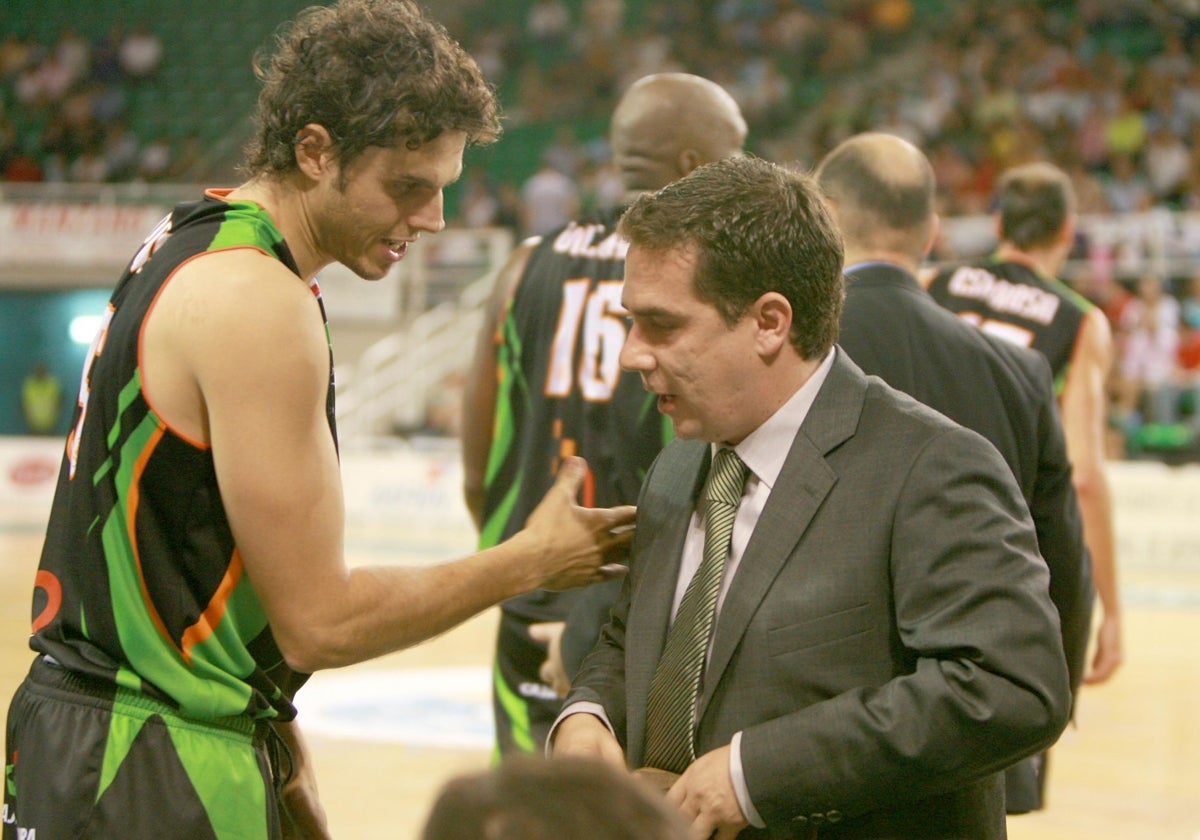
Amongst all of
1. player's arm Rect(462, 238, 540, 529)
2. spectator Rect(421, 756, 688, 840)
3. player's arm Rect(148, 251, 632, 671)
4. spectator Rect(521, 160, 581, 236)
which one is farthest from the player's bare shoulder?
spectator Rect(521, 160, 581, 236)

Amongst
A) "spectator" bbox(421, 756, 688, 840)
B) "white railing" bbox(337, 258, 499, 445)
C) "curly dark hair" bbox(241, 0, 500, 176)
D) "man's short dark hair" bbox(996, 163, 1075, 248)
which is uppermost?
"curly dark hair" bbox(241, 0, 500, 176)

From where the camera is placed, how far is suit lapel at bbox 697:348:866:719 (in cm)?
192

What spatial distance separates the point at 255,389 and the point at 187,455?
0.16 m

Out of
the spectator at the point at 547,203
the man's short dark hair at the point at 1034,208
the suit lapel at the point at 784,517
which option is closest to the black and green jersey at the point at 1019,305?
the man's short dark hair at the point at 1034,208

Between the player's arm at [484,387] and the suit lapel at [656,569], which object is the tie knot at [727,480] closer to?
the suit lapel at [656,569]

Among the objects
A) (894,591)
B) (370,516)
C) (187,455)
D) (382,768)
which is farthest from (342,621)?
(370,516)

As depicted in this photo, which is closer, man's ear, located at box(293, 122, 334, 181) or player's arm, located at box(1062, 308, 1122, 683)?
man's ear, located at box(293, 122, 334, 181)

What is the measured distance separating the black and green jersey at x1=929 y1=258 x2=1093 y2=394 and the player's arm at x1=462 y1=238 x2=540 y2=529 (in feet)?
4.59

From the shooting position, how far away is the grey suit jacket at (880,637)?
177 centimetres

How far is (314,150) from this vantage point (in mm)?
2158

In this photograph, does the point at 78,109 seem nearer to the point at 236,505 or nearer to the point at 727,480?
the point at 236,505

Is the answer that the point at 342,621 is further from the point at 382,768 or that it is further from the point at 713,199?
the point at 382,768

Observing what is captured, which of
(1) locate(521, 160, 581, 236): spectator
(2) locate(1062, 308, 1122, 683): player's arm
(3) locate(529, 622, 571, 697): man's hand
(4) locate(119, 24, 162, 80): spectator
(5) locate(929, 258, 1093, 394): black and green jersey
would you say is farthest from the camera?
(4) locate(119, 24, 162, 80): spectator

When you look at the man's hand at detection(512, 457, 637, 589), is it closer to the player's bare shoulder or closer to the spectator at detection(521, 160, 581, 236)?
the player's bare shoulder
